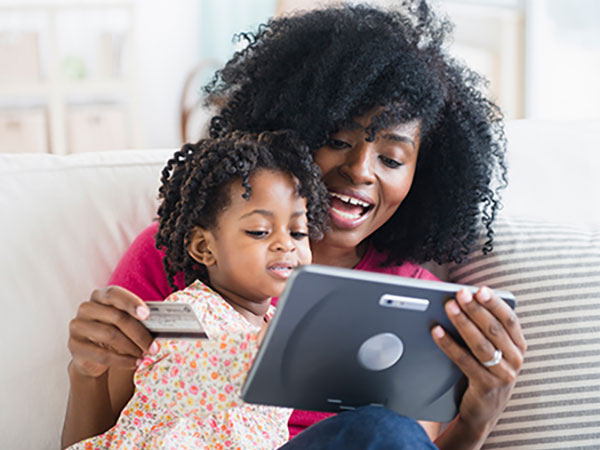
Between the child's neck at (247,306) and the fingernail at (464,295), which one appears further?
the child's neck at (247,306)

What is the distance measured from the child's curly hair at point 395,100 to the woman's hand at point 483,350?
416mm

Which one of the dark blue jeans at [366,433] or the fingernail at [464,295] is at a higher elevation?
the fingernail at [464,295]

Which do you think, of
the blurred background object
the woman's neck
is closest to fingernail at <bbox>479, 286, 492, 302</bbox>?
the woman's neck

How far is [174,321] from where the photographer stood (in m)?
0.88

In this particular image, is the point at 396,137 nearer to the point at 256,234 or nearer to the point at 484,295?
the point at 256,234

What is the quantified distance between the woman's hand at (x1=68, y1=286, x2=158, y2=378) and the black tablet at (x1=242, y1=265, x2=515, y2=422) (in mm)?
146

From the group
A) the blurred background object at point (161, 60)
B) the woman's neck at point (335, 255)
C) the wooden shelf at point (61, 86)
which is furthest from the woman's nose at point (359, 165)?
the wooden shelf at point (61, 86)

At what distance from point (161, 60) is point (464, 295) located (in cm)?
358

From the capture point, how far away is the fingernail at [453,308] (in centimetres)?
93

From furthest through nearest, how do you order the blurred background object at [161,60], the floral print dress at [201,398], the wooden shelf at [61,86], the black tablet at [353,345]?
the wooden shelf at [61,86] → the blurred background object at [161,60] → the floral print dress at [201,398] → the black tablet at [353,345]

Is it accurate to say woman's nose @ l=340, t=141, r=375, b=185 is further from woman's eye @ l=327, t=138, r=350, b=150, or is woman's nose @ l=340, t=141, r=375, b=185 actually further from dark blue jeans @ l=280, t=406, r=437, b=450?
dark blue jeans @ l=280, t=406, r=437, b=450

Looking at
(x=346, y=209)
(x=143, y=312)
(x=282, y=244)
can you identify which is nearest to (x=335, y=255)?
(x=346, y=209)

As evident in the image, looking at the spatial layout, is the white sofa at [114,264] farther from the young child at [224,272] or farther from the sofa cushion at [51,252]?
the young child at [224,272]

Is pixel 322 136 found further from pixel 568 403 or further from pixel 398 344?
pixel 568 403
